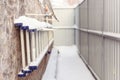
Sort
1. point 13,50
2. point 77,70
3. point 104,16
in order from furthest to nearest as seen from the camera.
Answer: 1. point 77,70
2. point 104,16
3. point 13,50

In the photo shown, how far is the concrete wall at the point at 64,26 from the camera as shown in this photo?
12086 millimetres

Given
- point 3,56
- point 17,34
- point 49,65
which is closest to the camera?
point 3,56

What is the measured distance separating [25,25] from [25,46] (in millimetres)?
379

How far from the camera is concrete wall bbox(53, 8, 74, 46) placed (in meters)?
12.1

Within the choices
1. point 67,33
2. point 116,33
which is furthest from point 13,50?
point 67,33

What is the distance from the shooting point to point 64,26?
12086mm

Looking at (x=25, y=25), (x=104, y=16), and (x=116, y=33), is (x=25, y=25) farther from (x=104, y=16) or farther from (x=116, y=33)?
(x=104, y=16)

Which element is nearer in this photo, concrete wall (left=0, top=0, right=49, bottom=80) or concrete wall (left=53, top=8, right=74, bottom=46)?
concrete wall (left=0, top=0, right=49, bottom=80)

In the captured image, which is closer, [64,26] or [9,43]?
[9,43]

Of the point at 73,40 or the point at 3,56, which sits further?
the point at 73,40

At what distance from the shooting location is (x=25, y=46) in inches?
104

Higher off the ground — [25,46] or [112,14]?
[112,14]

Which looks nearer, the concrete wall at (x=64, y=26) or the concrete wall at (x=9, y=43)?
the concrete wall at (x=9, y=43)

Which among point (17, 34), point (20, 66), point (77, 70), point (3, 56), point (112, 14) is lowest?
point (77, 70)
